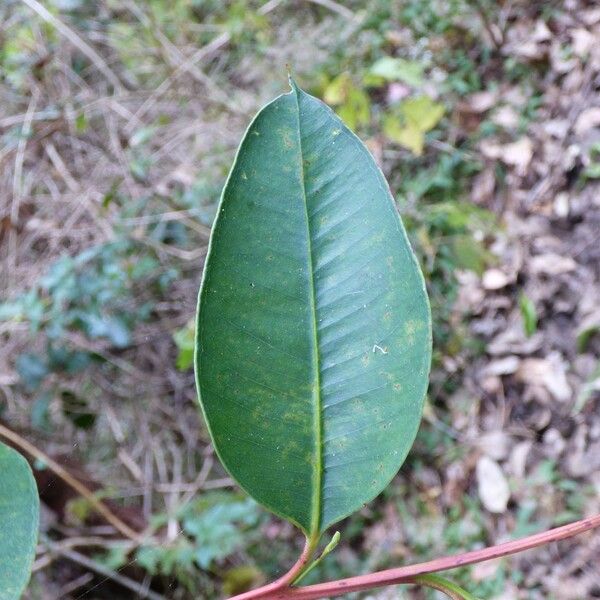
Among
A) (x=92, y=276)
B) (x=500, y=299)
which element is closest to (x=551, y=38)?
(x=500, y=299)

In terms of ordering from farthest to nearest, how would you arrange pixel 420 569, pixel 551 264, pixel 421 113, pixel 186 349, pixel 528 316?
pixel 421 113
pixel 551 264
pixel 528 316
pixel 186 349
pixel 420 569

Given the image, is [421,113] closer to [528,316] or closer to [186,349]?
[528,316]

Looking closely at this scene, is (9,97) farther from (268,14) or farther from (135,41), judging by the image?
(268,14)

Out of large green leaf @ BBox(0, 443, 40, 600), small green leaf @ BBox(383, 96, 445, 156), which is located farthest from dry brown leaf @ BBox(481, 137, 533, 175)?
large green leaf @ BBox(0, 443, 40, 600)

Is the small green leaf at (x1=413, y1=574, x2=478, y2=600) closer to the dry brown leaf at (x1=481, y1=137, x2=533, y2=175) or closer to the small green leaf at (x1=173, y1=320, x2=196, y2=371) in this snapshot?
the small green leaf at (x1=173, y1=320, x2=196, y2=371)

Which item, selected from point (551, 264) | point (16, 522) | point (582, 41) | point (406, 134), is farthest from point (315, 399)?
point (582, 41)

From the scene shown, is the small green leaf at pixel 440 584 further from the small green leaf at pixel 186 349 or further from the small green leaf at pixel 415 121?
the small green leaf at pixel 415 121
